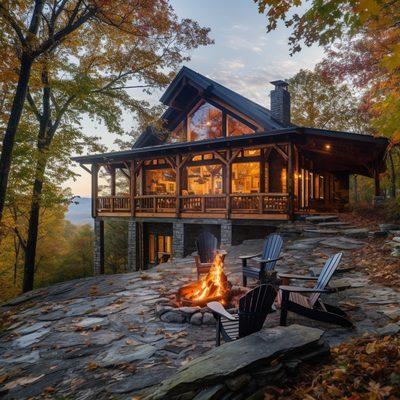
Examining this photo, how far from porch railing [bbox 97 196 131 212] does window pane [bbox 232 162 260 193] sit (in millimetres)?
6368

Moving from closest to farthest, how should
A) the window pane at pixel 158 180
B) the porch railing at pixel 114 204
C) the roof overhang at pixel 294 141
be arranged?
the roof overhang at pixel 294 141, the porch railing at pixel 114 204, the window pane at pixel 158 180

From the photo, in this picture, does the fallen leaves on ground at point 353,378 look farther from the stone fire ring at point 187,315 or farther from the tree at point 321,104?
the tree at point 321,104

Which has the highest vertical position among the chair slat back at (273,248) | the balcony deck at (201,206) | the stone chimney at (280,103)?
the stone chimney at (280,103)

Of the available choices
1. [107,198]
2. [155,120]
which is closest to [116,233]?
[107,198]

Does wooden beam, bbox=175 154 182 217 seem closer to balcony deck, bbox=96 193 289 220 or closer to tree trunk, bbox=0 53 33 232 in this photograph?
balcony deck, bbox=96 193 289 220

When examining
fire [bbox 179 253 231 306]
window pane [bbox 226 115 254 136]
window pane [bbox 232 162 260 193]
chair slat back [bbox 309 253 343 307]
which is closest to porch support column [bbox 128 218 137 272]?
window pane [bbox 232 162 260 193]

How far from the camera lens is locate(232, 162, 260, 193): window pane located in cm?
1778

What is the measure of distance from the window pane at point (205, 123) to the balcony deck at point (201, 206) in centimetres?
416

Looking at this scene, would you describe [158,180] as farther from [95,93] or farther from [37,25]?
[37,25]

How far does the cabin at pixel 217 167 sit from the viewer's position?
13109mm

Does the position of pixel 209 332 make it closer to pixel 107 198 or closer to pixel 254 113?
pixel 254 113

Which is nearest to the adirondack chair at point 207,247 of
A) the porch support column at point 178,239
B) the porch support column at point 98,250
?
the porch support column at point 178,239

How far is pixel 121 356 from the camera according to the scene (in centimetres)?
375

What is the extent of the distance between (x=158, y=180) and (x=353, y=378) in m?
19.3
